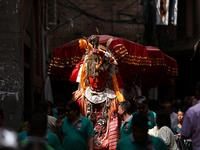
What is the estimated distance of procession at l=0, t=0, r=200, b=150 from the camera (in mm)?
4090

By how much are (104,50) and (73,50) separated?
Result: 67.7 inches

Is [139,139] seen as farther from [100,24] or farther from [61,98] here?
[100,24]

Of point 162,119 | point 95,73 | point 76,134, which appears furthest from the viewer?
point 95,73

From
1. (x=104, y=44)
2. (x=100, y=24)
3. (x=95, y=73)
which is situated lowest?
(x=95, y=73)

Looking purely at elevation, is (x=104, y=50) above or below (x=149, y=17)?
below

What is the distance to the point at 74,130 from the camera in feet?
18.0

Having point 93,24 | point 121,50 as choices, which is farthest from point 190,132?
point 93,24

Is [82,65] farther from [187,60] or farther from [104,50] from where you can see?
[187,60]

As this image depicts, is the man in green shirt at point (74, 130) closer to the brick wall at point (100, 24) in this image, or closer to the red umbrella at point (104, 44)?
the red umbrella at point (104, 44)

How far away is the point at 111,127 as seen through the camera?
764 centimetres

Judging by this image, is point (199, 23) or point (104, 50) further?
point (199, 23)

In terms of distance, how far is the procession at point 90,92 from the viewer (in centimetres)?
409

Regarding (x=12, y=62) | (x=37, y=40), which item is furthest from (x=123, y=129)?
→ (x=37, y=40)

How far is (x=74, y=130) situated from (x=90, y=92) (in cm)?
282
